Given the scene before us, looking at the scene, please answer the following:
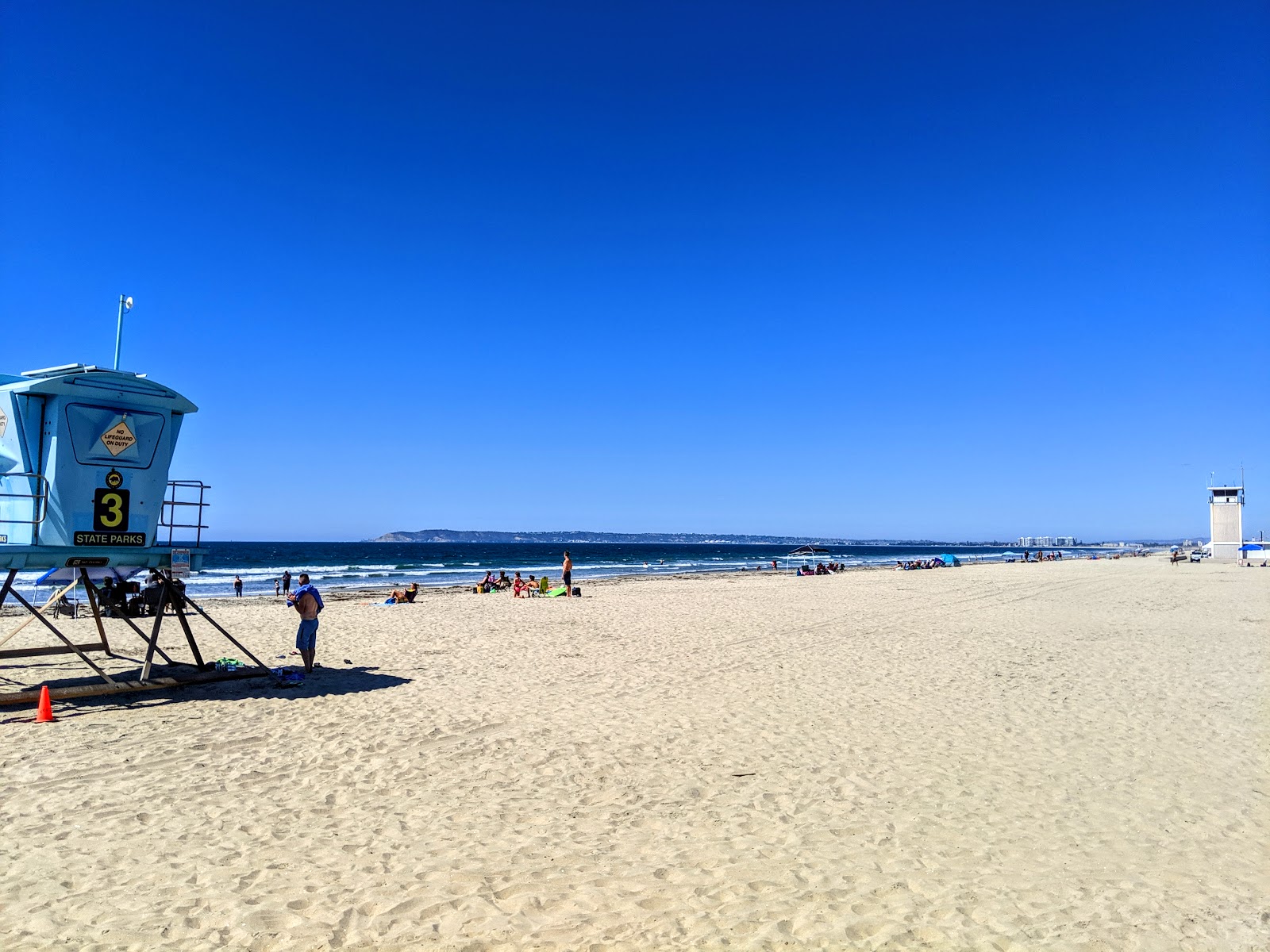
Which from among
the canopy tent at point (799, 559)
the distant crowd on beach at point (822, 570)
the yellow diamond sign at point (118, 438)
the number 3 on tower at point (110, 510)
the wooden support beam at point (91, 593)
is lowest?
the canopy tent at point (799, 559)

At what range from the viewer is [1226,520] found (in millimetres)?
70438

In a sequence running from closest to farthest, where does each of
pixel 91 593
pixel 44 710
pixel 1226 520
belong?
pixel 44 710, pixel 91 593, pixel 1226 520

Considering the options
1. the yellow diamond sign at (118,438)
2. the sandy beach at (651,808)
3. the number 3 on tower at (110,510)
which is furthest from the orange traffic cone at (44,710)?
the yellow diamond sign at (118,438)

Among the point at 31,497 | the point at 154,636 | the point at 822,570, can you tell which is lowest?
the point at 822,570

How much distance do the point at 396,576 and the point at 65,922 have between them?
145 ft

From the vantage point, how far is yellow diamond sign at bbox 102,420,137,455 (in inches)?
373

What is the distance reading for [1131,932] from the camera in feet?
14.6

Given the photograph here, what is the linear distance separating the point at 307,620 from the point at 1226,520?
8470 cm

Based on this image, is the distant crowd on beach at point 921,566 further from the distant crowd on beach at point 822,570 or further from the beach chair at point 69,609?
the beach chair at point 69,609

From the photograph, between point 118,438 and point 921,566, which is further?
point 921,566

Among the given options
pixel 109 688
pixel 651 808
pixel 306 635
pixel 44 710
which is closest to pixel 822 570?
pixel 306 635

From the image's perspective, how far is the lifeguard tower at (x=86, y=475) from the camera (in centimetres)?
899

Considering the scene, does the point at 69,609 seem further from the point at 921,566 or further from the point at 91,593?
the point at 921,566

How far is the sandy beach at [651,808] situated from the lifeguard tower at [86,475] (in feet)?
6.00
